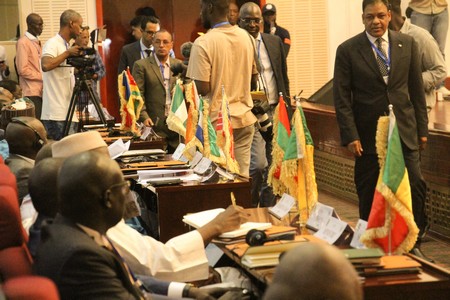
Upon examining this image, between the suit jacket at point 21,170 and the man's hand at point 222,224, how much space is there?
39.8 inches

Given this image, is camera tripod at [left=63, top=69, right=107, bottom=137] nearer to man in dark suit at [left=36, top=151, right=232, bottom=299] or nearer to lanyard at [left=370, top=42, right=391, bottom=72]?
lanyard at [left=370, top=42, right=391, bottom=72]

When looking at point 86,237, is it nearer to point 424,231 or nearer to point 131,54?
point 424,231

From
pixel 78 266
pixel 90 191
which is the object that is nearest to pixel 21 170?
pixel 90 191

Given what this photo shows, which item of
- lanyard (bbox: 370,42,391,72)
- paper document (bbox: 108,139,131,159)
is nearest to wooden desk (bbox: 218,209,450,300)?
lanyard (bbox: 370,42,391,72)

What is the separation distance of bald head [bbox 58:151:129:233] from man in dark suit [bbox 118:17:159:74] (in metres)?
6.01

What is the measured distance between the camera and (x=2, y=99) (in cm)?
745

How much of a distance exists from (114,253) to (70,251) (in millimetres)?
173

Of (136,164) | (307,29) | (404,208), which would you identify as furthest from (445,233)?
(307,29)

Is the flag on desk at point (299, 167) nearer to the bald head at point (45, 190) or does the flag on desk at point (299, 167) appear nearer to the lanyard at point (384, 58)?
the lanyard at point (384, 58)

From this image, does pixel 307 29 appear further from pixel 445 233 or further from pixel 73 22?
pixel 445 233

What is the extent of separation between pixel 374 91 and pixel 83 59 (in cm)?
348

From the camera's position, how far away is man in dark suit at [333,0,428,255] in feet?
16.7

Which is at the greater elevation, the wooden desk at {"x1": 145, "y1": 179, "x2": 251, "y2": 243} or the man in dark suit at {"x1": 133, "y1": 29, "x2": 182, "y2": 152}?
the man in dark suit at {"x1": 133, "y1": 29, "x2": 182, "y2": 152}

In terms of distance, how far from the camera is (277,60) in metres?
6.79
